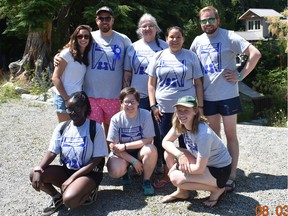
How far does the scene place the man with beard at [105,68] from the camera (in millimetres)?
4449

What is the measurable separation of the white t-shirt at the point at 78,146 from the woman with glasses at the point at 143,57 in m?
0.84

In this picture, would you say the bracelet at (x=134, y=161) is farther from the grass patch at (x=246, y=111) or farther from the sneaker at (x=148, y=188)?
the grass patch at (x=246, y=111)

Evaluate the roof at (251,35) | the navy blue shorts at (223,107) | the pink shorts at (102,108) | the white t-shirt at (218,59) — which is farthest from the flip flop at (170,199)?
the roof at (251,35)

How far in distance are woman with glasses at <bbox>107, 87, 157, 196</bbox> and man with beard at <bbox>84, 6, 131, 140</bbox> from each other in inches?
18.0

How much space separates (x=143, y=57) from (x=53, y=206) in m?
1.94

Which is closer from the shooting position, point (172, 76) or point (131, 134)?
point (172, 76)

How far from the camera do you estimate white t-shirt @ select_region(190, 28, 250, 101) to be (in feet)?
13.4

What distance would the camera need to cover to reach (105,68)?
447 cm

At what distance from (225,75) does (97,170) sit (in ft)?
5.70

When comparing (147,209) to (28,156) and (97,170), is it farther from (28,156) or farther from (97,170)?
(28,156)

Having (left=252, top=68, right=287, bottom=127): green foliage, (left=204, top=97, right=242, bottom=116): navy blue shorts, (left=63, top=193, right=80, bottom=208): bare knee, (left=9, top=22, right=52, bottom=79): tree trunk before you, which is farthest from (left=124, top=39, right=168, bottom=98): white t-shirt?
(left=9, top=22, right=52, bottom=79): tree trunk

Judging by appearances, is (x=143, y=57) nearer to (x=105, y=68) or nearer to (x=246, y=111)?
(x=105, y=68)

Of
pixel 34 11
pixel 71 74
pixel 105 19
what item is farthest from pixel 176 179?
pixel 34 11

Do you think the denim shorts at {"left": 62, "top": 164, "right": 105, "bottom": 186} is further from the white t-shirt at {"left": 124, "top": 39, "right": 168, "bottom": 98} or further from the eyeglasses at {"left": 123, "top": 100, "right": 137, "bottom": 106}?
the white t-shirt at {"left": 124, "top": 39, "right": 168, "bottom": 98}
